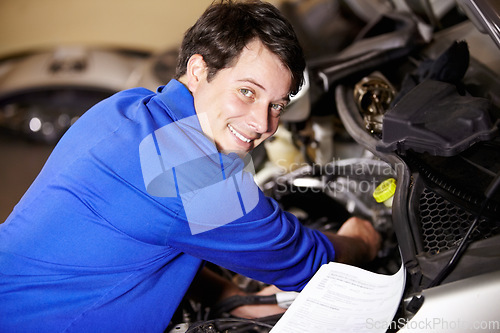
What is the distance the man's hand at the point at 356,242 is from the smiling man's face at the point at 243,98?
0.31 meters

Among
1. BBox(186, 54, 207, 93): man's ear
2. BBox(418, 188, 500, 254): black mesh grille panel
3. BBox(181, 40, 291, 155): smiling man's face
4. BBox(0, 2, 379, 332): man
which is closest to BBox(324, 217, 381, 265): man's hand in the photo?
BBox(0, 2, 379, 332): man

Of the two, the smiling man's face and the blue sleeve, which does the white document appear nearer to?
the blue sleeve

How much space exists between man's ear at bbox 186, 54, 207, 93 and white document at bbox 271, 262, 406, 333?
0.48 meters

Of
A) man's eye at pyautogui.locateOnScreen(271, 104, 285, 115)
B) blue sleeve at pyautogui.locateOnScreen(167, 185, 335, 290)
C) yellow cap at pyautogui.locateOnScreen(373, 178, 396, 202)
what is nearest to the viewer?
blue sleeve at pyautogui.locateOnScreen(167, 185, 335, 290)

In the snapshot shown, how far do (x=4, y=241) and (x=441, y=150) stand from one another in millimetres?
903

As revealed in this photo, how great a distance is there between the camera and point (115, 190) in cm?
92

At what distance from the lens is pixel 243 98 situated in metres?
0.97

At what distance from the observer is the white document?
902 millimetres

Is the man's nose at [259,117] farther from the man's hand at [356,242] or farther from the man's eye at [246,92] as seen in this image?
the man's hand at [356,242]

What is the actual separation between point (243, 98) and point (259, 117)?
0.05 m

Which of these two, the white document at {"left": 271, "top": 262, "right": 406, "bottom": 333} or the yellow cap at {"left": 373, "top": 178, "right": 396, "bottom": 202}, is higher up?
the yellow cap at {"left": 373, "top": 178, "right": 396, "bottom": 202}

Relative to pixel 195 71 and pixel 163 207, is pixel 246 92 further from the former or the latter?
pixel 163 207

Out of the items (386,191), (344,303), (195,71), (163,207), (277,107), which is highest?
(195,71)

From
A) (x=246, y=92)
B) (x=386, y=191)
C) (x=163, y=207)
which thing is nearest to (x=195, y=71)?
(x=246, y=92)
